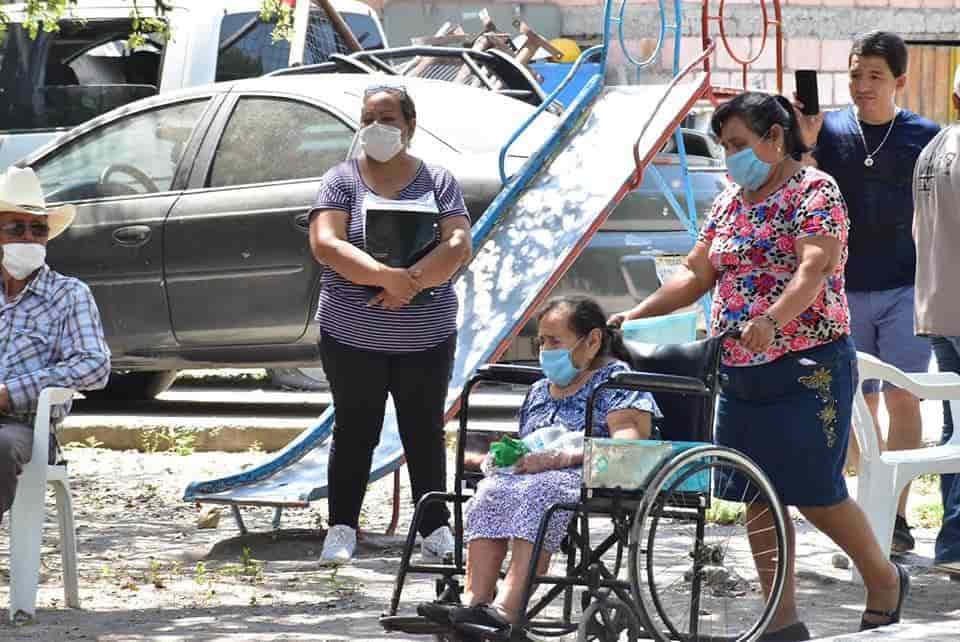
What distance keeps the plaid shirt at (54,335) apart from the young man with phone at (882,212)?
268 centimetres

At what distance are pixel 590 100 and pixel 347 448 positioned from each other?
3063 mm

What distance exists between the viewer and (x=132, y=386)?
40.9 feet

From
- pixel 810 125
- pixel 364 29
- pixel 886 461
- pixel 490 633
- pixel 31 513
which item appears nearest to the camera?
pixel 490 633

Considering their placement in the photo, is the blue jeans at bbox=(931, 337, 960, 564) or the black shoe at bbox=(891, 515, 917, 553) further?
the black shoe at bbox=(891, 515, 917, 553)

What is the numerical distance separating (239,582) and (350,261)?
3.84ft

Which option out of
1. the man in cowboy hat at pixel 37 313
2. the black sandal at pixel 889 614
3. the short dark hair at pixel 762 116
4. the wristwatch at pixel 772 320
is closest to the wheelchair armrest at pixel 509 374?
the wristwatch at pixel 772 320

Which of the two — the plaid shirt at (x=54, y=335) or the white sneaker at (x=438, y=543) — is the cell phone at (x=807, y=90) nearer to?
the white sneaker at (x=438, y=543)

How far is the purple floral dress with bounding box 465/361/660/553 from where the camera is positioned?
5344mm

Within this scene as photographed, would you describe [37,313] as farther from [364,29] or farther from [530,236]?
[364,29]

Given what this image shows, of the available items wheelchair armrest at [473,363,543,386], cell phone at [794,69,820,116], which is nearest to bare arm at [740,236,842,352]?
wheelchair armrest at [473,363,543,386]

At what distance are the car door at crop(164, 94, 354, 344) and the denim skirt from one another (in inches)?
170

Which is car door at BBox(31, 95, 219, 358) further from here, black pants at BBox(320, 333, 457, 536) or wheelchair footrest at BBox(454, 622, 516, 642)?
wheelchair footrest at BBox(454, 622, 516, 642)

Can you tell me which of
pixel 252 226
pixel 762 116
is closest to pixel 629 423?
pixel 762 116

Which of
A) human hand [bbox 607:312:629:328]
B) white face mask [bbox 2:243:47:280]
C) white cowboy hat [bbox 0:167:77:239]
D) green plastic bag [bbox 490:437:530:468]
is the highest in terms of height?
white cowboy hat [bbox 0:167:77:239]
